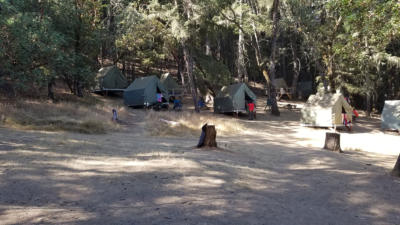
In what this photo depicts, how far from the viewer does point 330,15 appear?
22.4 meters

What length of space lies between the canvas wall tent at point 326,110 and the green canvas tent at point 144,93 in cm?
1094

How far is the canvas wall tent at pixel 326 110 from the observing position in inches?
725

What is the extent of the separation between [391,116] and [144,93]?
1684cm

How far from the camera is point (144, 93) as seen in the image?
2305cm

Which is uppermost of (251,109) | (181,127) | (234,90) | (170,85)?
(170,85)

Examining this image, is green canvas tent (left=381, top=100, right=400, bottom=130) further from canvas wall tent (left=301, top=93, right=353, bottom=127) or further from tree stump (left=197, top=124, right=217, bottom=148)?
tree stump (left=197, top=124, right=217, bottom=148)

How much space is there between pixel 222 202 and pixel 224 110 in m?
18.8

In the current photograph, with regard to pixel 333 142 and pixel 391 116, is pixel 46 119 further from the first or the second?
pixel 391 116

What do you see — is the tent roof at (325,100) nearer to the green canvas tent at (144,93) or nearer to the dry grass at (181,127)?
the dry grass at (181,127)

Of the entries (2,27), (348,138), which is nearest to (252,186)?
(2,27)

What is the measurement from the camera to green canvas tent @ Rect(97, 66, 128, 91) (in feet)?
89.5

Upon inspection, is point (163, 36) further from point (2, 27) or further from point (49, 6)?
point (2, 27)

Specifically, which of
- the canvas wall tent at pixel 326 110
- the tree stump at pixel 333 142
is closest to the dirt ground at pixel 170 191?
the tree stump at pixel 333 142

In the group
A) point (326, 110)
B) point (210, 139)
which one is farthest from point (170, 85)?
point (210, 139)
